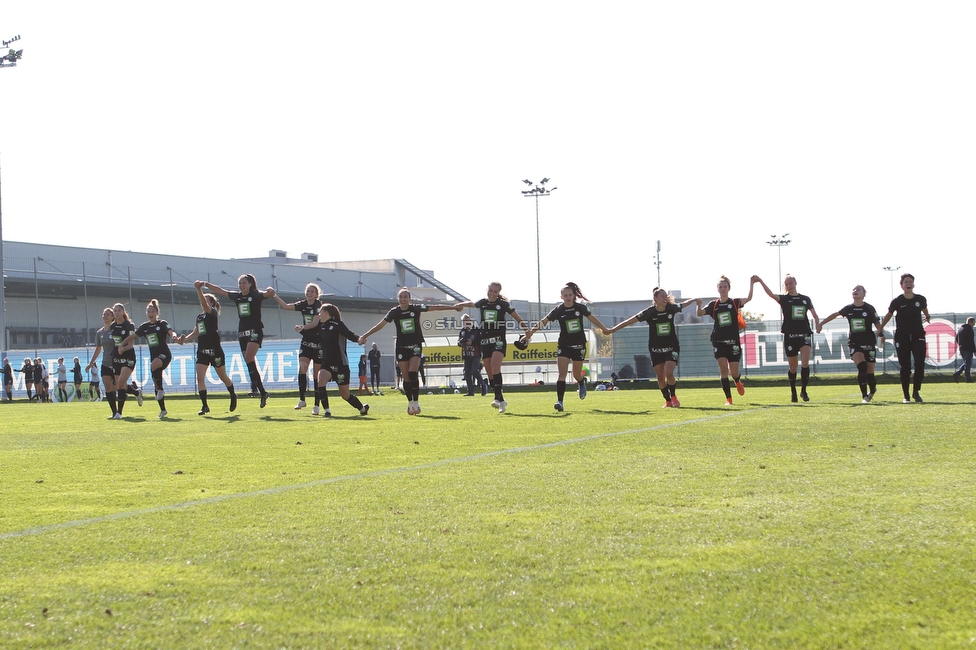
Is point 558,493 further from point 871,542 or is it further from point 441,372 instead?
point 441,372

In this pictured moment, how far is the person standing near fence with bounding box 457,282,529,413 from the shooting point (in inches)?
630

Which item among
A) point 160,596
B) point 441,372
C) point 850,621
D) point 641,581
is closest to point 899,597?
point 850,621

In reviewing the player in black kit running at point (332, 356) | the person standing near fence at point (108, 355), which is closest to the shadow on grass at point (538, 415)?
the player in black kit running at point (332, 356)

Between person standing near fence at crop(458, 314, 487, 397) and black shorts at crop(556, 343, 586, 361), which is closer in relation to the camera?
black shorts at crop(556, 343, 586, 361)

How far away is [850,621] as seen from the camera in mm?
3215

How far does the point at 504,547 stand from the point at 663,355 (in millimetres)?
12566

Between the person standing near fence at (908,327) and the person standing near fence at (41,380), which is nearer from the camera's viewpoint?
the person standing near fence at (908,327)

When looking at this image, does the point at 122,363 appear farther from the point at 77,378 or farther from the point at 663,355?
the point at 77,378

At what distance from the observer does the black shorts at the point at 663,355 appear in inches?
655

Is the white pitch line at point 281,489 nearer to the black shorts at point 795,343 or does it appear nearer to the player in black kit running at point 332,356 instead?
the player in black kit running at point 332,356

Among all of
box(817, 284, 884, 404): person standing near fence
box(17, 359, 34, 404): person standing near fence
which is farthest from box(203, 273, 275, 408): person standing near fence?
box(17, 359, 34, 404): person standing near fence

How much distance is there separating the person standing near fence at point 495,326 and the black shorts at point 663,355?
217 cm

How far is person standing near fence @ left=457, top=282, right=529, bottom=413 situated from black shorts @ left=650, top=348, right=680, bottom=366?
2.17 metres

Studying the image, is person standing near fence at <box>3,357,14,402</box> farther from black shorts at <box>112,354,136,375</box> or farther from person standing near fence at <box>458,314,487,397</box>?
black shorts at <box>112,354,136,375</box>
